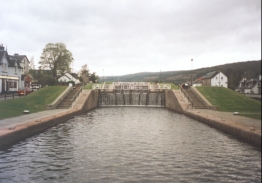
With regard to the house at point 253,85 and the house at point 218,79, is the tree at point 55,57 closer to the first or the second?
the house at point 218,79

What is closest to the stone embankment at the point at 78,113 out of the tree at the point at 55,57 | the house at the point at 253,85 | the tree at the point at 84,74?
the house at the point at 253,85

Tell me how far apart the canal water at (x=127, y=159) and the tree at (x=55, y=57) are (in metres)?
61.1

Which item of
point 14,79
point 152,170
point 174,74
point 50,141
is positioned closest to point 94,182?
point 152,170

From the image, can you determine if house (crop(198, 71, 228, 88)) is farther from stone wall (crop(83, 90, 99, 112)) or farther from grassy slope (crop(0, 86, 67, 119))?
grassy slope (crop(0, 86, 67, 119))

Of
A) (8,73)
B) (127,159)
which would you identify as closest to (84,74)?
(8,73)

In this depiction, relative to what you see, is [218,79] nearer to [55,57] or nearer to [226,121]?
[55,57]

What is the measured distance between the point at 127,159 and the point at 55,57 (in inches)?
2687

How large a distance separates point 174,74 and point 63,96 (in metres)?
152

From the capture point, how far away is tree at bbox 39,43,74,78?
2909 inches

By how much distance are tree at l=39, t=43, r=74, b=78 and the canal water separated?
61.1m

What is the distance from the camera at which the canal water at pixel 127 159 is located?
8.48m

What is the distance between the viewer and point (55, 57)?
74438 millimetres

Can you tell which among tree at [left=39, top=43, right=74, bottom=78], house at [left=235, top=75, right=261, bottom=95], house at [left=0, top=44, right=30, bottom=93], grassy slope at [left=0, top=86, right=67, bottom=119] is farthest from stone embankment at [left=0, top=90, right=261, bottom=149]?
tree at [left=39, top=43, right=74, bottom=78]

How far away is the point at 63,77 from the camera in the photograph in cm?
9562
